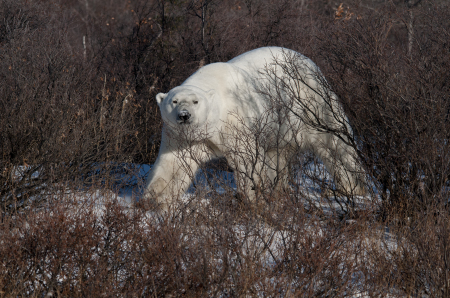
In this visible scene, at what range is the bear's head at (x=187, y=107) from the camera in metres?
3.24

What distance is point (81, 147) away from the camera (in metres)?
3.59

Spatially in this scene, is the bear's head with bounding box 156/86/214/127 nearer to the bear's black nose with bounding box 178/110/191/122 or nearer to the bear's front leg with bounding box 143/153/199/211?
the bear's black nose with bounding box 178/110/191/122

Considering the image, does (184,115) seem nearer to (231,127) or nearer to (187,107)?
(187,107)

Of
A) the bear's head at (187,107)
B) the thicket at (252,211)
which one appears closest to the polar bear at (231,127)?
the bear's head at (187,107)

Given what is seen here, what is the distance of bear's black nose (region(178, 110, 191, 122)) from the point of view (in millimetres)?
3184

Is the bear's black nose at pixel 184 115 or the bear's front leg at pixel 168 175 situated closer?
the bear's black nose at pixel 184 115

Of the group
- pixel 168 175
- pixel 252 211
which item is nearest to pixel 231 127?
pixel 168 175

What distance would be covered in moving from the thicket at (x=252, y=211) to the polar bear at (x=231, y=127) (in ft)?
0.74

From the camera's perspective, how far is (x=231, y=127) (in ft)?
11.7

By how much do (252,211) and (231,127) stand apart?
114cm

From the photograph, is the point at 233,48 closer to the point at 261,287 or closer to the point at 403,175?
the point at 403,175

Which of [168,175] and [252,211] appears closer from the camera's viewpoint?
[252,211]

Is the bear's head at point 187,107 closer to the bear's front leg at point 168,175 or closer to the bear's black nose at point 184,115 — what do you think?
the bear's black nose at point 184,115

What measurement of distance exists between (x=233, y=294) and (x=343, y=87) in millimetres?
1787
